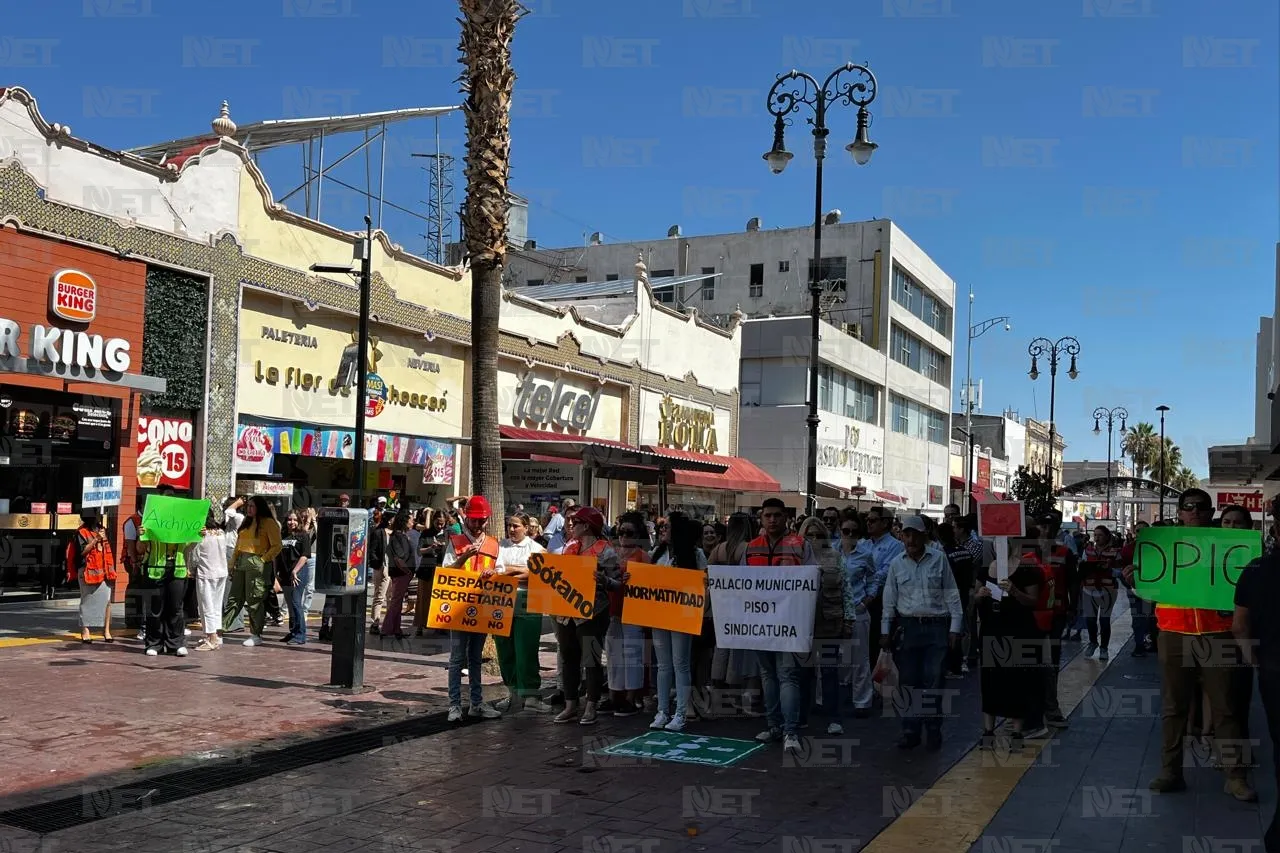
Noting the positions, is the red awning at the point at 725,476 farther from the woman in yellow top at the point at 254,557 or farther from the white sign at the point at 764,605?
the white sign at the point at 764,605

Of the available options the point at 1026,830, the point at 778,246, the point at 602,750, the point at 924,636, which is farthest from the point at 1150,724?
the point at 778,246

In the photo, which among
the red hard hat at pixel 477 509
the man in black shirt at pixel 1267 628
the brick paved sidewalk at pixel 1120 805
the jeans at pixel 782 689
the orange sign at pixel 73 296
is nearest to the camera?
the man in black shirt at pixel 1267 628

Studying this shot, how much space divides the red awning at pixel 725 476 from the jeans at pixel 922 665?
18.9 meters

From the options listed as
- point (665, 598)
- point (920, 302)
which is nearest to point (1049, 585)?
point (665, 598)

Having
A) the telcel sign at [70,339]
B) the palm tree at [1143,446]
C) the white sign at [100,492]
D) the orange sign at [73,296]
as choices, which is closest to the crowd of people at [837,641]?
the white sign at [100,492]

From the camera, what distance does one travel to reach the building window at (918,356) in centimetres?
5047

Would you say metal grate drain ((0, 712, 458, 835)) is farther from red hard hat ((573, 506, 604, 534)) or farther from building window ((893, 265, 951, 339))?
building window ((893, 265, 951, 339))

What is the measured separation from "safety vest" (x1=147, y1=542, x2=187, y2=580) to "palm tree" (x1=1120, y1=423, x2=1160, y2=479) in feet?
330

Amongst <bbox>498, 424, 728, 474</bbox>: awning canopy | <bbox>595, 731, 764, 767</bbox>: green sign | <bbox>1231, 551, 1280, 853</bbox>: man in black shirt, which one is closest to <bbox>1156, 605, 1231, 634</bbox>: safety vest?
<bbox>1231, 551, 1280, 853</bbox>: man in black shirt

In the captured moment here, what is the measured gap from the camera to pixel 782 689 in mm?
8367

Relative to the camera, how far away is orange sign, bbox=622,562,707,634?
8.95 m

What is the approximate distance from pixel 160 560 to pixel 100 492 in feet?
8.19

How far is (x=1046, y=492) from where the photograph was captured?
48.5m

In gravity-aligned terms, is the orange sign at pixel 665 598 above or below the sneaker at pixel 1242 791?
above
